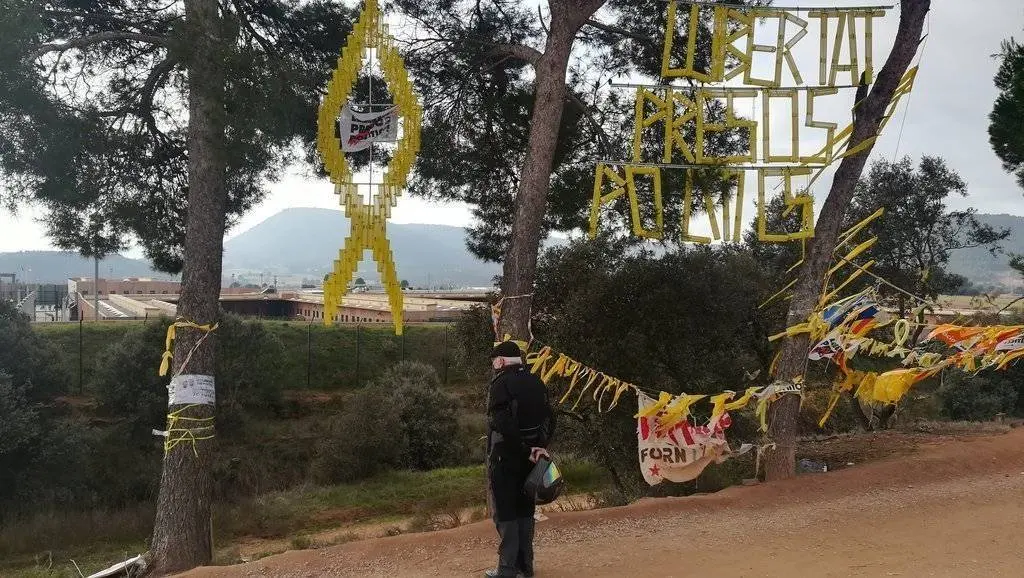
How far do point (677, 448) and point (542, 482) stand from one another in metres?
3.16

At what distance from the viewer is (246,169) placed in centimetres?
903

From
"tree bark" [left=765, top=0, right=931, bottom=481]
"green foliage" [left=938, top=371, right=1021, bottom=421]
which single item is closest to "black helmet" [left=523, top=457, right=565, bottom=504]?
"tree bark" [left=765, top=0, right=931, bottom=481]

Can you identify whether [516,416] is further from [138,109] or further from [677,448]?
[138,109]

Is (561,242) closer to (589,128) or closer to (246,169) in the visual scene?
(589,128)

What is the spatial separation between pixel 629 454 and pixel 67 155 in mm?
9304

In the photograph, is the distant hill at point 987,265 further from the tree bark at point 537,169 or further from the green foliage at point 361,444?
the tree bark at point 537,169

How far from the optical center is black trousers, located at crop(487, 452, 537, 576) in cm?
535

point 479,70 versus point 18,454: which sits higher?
point 479,70

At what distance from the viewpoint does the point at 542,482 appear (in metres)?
5.26

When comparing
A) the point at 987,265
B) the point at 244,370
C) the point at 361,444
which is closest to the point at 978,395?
the point at 361,444

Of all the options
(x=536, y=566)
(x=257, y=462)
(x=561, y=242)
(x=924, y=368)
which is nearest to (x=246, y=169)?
(x=561, y=242)

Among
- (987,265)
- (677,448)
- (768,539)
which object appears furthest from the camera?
(987,265)

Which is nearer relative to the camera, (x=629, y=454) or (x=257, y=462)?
(x=629, y=454)

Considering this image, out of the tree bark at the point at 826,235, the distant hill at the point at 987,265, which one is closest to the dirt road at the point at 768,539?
the tree bark at the point at 826,235
